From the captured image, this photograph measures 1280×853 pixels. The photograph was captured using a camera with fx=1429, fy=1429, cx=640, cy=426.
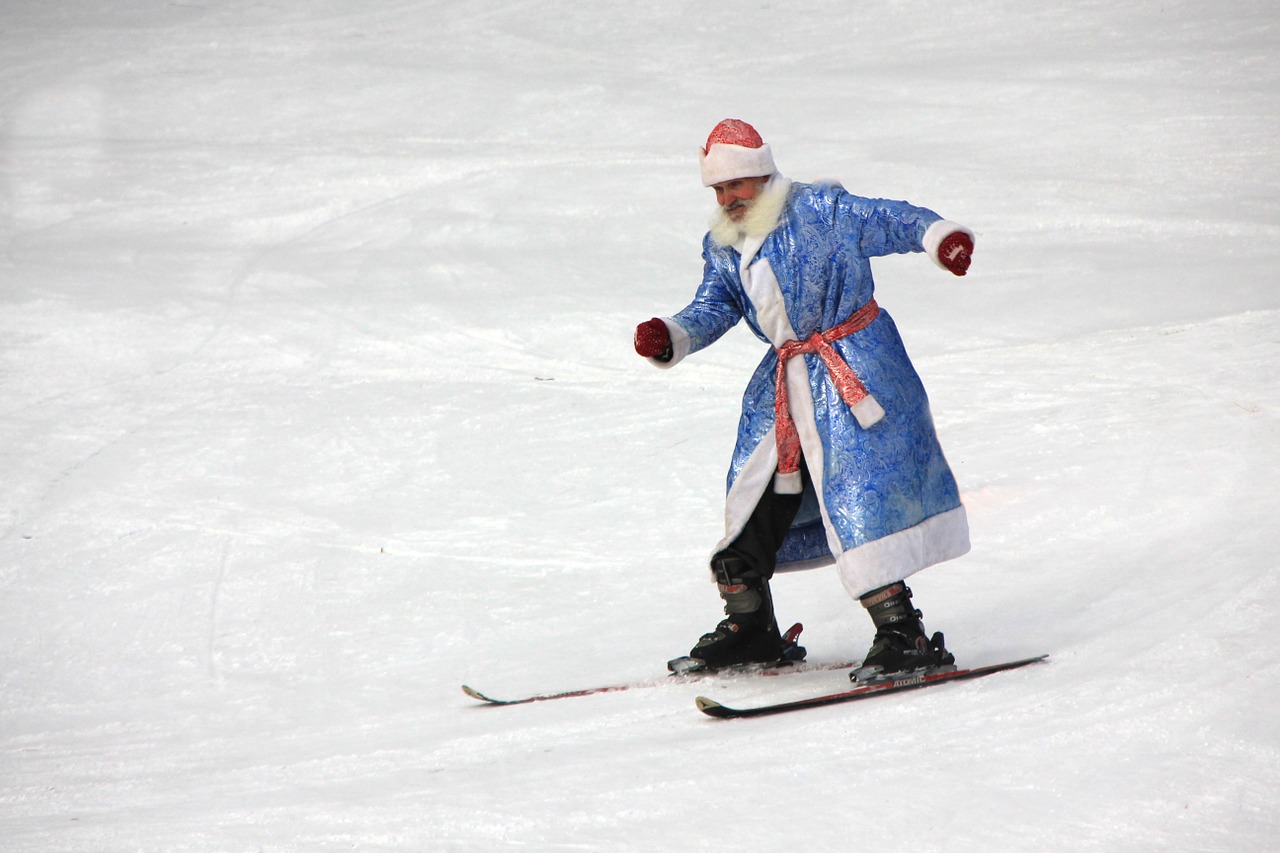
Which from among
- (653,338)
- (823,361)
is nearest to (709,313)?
(653,338)

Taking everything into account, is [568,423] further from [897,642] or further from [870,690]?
[870,690]

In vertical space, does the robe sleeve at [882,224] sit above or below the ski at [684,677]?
above

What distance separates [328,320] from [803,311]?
169 inches

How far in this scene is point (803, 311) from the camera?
316 cm

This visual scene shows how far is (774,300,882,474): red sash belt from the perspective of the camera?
3125mm

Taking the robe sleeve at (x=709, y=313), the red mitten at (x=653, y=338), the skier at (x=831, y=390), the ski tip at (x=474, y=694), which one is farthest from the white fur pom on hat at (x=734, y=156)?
the ski tip at (x=474, y=694)

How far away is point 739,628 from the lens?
3.42 meters

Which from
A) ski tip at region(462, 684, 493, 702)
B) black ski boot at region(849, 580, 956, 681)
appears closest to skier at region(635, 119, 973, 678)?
black ski boot at region(849, 580, 956, 681)

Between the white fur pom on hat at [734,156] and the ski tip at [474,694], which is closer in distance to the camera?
the white fur pom on hat at [734,156]

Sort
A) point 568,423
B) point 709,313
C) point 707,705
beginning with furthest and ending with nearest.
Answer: point 568,423 → point 709,313 → point 707,705

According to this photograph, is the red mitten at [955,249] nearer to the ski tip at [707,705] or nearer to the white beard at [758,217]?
the white beard at [758,217]

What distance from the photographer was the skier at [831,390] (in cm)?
310

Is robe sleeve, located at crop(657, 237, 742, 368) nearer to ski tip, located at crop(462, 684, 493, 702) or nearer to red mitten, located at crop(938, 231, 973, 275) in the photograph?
red mitten, located at crop(938, 231, 973, 275)

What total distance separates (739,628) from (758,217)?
98 centimetres
